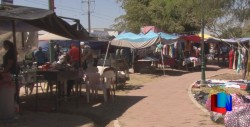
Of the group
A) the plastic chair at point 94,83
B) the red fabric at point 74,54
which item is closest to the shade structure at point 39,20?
the plastic chair at point 94,83

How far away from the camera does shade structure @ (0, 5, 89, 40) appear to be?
343 inches

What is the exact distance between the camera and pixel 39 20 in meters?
10.8

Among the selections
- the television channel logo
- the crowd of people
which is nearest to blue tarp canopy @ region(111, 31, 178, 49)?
the crowd of people

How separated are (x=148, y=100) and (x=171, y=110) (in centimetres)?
208

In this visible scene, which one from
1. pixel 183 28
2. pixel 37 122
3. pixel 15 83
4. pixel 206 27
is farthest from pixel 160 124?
pixel 183 28

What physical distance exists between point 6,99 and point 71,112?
7.39ft

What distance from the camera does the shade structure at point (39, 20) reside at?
8.72 meters

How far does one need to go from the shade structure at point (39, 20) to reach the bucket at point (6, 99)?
1.41 metres

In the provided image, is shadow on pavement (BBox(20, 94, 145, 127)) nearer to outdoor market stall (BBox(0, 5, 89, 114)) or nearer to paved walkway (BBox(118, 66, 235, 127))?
paved walkway (BBox(118, 66, 235, 127))

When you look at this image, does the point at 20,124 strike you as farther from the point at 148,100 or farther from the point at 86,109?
the point at 148,100

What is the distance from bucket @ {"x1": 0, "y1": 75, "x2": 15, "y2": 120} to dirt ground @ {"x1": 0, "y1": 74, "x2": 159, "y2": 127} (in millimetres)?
181

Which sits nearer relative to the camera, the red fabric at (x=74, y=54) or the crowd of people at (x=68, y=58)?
the crowd of people at (x=68, y=58)

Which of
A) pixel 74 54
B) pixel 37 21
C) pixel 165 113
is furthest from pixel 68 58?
pixel 165 113

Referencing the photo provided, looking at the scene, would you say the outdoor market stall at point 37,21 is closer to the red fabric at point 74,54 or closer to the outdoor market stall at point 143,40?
the red fabric at point 74,54
